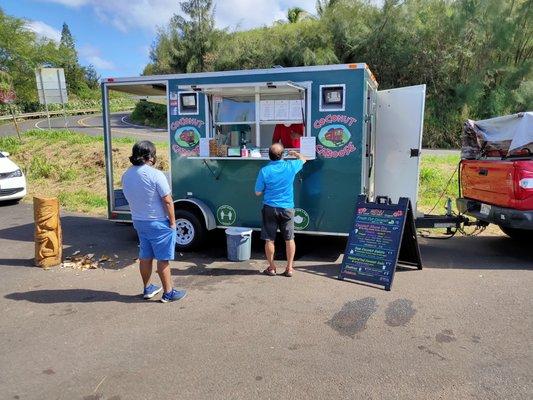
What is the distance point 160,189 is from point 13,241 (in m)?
4.65

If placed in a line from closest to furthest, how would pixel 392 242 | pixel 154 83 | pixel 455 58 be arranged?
pixel 392 242, pixel 154 83, pixel 455 58

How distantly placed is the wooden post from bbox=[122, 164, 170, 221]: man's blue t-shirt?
214 cm

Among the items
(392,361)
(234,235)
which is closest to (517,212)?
(392,361)

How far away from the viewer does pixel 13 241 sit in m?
7.81

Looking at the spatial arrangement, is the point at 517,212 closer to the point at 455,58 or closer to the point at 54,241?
the point at 54,241

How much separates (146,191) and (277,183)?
Result: 1.73 metres

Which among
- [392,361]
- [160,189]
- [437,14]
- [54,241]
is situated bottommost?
[392,361]

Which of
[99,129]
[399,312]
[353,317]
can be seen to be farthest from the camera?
[99,129]

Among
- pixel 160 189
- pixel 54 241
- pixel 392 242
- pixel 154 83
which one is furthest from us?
pixel 154 83

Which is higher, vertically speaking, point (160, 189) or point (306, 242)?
point (160, 189)

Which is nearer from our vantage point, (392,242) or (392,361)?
(392,361)

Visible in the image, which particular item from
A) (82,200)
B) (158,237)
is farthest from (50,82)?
(158,237)

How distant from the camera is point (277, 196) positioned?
18.7ft

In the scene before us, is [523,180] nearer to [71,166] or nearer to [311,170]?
[311,170]
